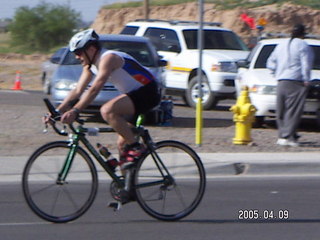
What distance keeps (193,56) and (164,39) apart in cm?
123

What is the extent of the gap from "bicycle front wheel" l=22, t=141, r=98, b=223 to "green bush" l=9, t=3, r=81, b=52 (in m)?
46.1

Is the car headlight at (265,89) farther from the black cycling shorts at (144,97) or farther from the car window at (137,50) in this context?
the black cycling shorts at (144,97)

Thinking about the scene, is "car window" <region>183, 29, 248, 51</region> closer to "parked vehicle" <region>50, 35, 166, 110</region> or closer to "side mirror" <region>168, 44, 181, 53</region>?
"side mirror" <region>168, 44, 181, 53</region>

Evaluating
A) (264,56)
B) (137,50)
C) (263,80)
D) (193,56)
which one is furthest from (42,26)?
(263,80)

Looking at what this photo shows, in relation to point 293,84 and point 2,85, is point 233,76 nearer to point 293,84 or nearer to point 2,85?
point 293,84

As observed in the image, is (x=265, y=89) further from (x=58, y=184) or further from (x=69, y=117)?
(x=69, y=117)

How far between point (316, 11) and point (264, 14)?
2.89 m

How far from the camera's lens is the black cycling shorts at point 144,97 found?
22.7 ft

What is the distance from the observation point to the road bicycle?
697 centimetres

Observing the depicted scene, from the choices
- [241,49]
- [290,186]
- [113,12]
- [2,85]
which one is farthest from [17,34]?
[290,186]

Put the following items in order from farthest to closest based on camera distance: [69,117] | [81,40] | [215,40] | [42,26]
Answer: [42,26]
[215,40]
[81,40]
[69,117]

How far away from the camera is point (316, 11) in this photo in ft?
136

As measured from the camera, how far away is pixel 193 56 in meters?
17.9
